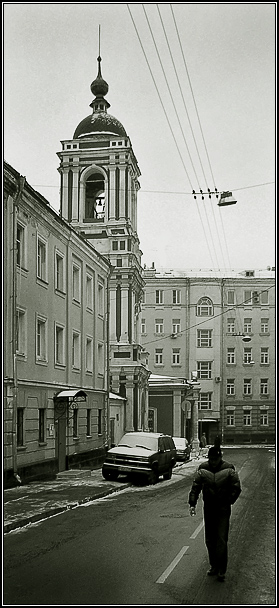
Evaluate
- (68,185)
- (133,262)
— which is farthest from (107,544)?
(133,262)

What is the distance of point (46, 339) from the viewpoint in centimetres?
2559

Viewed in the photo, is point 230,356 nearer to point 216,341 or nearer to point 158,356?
point 216,341

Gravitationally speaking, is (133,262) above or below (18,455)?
above

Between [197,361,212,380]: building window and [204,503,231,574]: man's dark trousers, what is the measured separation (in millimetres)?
62879

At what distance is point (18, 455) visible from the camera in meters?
22.0

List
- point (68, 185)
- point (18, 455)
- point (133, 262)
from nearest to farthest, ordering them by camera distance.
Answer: point (18, 455) < point (68, 185) < point (133, 262)

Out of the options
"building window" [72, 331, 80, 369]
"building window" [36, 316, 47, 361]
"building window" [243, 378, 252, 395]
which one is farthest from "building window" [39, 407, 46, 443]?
"building window" [243, 378, 252, 395]

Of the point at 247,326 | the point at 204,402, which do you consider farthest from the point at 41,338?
the point at 247,326

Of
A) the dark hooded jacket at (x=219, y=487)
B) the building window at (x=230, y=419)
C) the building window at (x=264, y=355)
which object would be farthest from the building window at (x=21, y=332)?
the building window at (x=264, y=355)

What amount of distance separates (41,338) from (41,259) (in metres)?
2.53

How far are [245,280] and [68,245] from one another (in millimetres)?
45197

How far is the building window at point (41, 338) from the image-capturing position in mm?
24828

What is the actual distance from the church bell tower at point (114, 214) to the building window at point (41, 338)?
605 inches

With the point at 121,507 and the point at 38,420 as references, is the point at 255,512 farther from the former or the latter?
the point at 38,420
